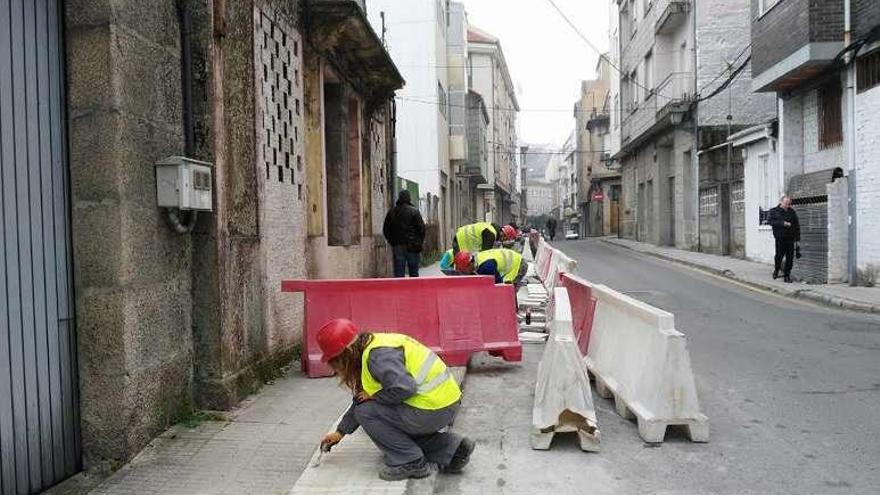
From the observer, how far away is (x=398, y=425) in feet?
13.8

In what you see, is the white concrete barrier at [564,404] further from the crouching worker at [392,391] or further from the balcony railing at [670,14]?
the balcony railing at [670,14]

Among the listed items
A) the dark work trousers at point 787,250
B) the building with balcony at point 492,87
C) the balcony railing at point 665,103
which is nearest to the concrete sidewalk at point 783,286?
the dark work trousers at point 787,250

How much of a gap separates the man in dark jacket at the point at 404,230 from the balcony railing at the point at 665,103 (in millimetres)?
15901

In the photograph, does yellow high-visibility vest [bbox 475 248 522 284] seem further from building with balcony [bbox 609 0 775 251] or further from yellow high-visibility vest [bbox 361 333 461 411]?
building with balcony [bbox 609 0 775 251]

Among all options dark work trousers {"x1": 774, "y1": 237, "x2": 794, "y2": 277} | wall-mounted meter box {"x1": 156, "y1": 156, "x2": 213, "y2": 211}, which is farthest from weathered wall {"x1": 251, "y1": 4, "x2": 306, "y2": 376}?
dark work trousers {"x1": 774, "y1": 237, "x2": 794, "y2": 277}

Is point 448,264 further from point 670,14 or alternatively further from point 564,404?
point 670,14

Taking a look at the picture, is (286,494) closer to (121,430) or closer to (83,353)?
(121,430)

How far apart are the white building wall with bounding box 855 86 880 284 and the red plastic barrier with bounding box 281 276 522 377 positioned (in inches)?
360

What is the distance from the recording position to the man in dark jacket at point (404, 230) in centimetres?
1204

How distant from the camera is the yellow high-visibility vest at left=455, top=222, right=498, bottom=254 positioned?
10.5 meters

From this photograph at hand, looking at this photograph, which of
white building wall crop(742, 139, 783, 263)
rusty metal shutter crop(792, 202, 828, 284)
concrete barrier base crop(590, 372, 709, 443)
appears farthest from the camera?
white building wall crop(742, 139, 783, 263)

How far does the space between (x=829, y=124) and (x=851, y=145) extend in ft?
6.85

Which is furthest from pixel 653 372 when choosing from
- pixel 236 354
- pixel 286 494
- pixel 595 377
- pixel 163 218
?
pixel 163 218

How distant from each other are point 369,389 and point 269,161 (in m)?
3.38
